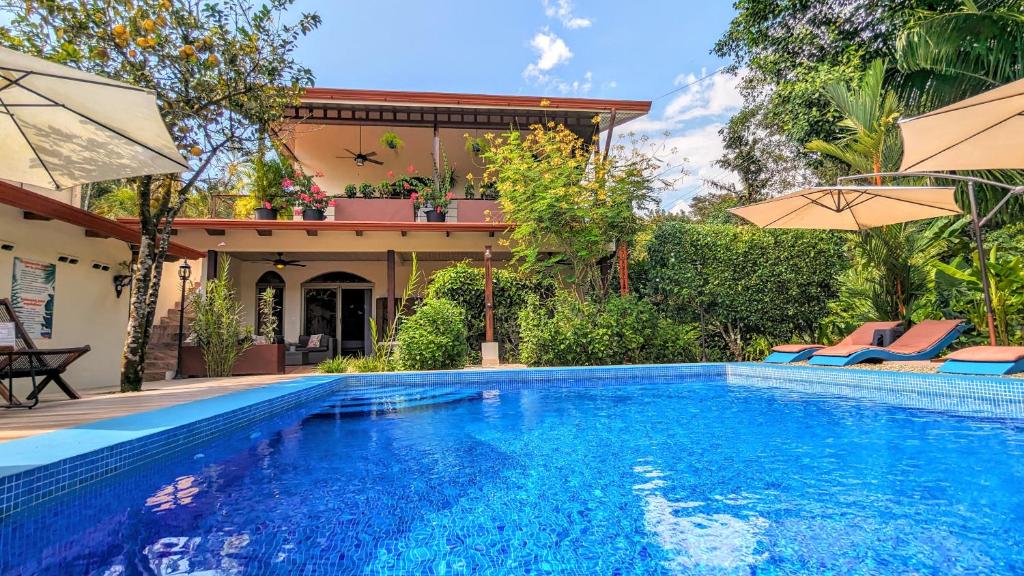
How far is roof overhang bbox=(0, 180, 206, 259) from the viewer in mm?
5242

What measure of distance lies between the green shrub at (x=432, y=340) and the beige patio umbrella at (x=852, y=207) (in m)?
4.87

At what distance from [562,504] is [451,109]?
35.4 feet

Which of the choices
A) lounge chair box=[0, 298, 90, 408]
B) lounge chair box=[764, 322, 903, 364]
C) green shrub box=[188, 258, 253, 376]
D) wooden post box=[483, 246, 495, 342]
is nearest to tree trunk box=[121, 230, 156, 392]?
lounge chair box=[0, 298, 90, 408]

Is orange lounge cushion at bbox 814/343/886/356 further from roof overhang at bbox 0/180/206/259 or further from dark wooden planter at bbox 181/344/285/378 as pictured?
roof overhang at bbox 0/180/206/259

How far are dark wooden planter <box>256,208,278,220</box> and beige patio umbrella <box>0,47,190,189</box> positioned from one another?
610 cm

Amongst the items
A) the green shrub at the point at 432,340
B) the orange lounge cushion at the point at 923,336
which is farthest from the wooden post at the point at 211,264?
the orange lounge cushion at the point at 923,336

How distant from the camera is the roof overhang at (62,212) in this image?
524 centimetres

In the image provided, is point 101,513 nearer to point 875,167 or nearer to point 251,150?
point 251,150

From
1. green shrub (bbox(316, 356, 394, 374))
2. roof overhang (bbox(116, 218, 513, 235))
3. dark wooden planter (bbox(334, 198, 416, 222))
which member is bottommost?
green shrub (bbox(316, 356, 394, 374))

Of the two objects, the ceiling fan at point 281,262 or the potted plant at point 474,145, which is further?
the ceiling fan at point 281,262

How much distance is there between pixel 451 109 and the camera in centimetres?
1195

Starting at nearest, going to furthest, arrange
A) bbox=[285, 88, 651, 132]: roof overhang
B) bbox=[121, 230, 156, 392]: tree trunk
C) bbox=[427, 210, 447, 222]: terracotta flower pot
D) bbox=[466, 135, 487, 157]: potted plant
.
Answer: bbox=[121, 230, 156, 392]: tree trunk, bbox=[427, 210, 447, 222]: terracotta flower pot, bbox=[285, 88, 651, 132]: roof overhang, bbox=[466, 135, 487, 157]: potted plant

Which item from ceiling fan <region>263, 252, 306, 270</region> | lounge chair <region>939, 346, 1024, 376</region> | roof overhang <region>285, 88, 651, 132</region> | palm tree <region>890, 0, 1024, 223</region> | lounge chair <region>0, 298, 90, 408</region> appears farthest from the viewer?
ceiling fan <region>263, 252, 306, 270</region>

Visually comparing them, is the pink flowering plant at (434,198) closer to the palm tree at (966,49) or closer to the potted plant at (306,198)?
the potted plant at (306,198)
